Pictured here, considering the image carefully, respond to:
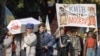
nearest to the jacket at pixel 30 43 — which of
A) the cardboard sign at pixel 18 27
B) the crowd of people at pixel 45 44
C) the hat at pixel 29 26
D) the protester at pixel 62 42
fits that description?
the crowd of people at pixel 45 44

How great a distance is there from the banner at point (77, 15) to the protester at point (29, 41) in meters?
2.00

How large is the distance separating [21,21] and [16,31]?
55 cm

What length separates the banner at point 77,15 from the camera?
56.0 ft

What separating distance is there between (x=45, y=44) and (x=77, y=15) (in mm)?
2175

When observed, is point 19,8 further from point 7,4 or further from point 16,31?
point 16,31

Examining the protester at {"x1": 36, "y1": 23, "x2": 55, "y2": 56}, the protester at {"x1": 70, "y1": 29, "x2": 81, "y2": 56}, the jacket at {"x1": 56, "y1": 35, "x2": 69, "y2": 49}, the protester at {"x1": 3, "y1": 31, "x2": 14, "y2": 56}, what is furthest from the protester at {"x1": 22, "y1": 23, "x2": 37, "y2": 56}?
the protester at {"x1": 70, "y1": 29, "x2": 81, "y2": 56}

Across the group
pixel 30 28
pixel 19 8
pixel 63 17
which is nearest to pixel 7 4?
pixel 19 8

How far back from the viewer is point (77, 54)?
17.1 m

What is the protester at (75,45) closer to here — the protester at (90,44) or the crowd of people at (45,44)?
the crowd of people at (45,44)

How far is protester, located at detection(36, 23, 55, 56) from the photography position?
15.7m

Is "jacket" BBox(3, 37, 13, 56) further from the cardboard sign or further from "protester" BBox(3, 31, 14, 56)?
the cardboard sign

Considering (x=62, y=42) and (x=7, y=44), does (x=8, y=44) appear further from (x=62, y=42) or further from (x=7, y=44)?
(x=62, y=42)

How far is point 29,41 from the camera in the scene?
608 inches

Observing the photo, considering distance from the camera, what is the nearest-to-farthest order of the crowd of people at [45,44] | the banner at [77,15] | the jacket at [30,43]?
the jacket at [30,43] → the crowd of people at [45,44] → the banner at [77,15]
